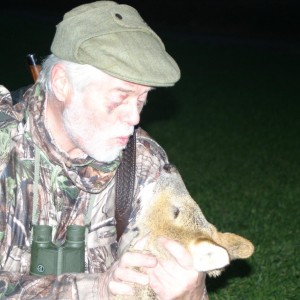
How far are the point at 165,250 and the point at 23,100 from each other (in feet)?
3.07

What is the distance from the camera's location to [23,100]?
313 centimetres

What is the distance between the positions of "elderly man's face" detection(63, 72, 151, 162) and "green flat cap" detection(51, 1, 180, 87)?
0.30ft

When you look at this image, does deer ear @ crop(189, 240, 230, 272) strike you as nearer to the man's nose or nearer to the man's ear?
the man's nose

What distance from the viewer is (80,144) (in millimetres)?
3008

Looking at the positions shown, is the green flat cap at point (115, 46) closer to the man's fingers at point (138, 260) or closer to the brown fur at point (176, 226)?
the brown fur at point (176, 226)

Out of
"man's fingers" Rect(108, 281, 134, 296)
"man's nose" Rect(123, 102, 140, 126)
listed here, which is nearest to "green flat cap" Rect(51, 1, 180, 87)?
"man's nose" Rect(123, 102, 140, 126)

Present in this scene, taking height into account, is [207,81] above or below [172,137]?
below

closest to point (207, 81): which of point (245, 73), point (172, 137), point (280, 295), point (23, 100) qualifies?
point (245, 73)

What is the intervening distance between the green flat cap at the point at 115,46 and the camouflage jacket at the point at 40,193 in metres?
0.29

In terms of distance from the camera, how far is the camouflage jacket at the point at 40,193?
2900 mm

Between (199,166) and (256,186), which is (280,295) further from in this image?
(199,166)

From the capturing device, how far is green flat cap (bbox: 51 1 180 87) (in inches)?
110

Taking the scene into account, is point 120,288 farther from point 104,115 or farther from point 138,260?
point 104,115

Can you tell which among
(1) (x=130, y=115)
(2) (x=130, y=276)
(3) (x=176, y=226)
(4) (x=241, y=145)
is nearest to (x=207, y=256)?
(3) (x=176, y=226)
